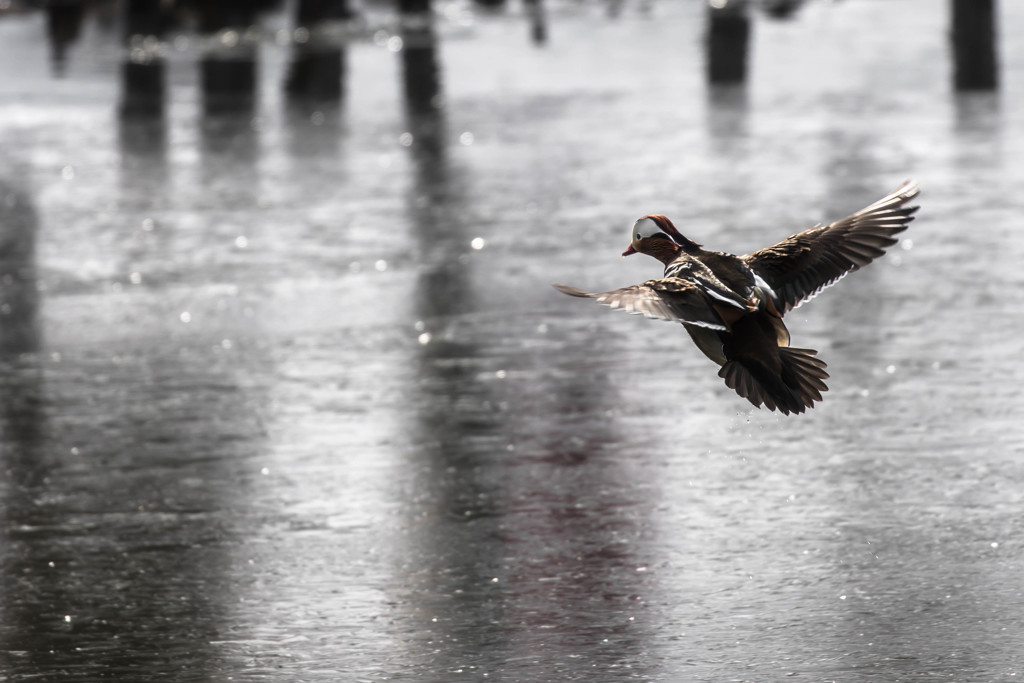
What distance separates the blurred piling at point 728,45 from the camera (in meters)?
16.0

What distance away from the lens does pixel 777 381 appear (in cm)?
501

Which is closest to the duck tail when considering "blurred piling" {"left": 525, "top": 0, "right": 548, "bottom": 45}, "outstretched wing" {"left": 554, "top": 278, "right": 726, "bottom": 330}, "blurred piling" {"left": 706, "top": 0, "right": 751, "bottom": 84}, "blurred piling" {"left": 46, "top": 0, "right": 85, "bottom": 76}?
"outstretched wing" {"left": 554, "top": 278, "right": 726, "bottom": 330}

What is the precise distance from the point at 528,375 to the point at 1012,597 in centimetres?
318

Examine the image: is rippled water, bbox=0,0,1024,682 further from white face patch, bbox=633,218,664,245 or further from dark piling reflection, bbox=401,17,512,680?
white face patch, bbox=633,218,664,245

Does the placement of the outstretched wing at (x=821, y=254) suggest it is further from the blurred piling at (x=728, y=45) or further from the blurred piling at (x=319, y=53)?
the blurred piling at (x=319, y=53)

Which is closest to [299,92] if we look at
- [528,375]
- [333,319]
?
[333,319]

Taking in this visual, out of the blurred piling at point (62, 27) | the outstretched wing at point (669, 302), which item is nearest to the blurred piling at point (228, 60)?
the blurred piling at point (62, 27)

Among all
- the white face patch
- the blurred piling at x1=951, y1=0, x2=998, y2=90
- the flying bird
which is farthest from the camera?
the blurred piling at x1=951, y1=0, x2=998, y2=90

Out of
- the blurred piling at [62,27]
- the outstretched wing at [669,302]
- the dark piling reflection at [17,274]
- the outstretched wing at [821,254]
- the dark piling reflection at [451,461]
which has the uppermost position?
the outstretched wing at [669,302]

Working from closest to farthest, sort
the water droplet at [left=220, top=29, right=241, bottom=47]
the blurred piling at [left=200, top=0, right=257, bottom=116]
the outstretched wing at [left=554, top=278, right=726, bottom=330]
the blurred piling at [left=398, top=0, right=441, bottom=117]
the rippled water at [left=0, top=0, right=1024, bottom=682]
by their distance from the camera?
the outstretched wing at [left=554, top=278, right=726, bottom=330]
the rippled water at [left=0, top=0, right=1024, bottom=682]
the blurred piling at [left=398, top=0, right=441, bottom=117]
the blurred piling at [left=200, top=0, right=257, bottom=116]
the water droplet at [left=220, top=29, right=241, bottom=47]

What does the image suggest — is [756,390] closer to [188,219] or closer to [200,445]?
[200,445]

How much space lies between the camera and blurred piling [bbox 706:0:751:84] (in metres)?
16.0

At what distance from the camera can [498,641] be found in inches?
226

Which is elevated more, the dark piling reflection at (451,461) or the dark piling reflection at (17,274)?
the dark piling reflection at (451,461)
